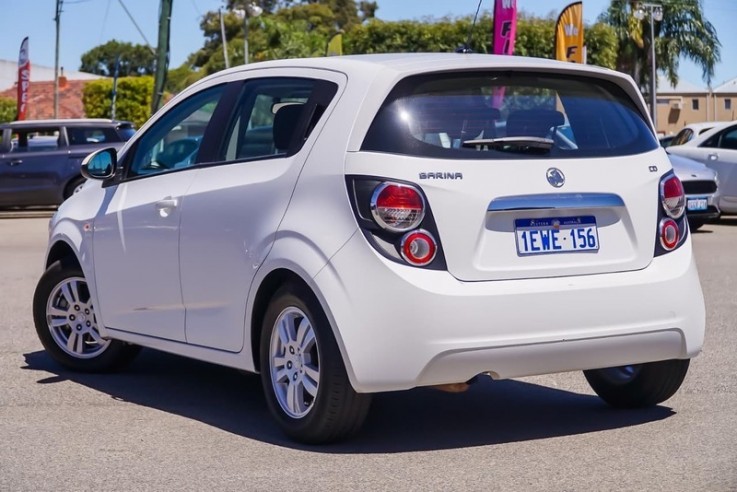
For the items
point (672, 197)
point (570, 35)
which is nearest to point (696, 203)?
point (672, 197)

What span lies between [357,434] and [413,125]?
1353mm

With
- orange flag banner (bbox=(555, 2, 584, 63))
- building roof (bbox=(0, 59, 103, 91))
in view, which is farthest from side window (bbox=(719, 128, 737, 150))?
building roof (bbox=(0, 59, 103, 91))

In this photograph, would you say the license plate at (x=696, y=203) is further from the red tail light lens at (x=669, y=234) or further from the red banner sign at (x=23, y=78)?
the red banner sign at (x=23, y=78)

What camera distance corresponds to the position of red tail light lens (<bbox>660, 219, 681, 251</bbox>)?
18.9 ft

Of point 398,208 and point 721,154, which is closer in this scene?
point 398,208

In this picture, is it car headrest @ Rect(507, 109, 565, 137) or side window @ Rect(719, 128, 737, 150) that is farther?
side window @ Rect(719, 128, 737, 150)

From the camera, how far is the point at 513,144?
18.1ft

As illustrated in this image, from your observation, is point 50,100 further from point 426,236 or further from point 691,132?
point 426,236

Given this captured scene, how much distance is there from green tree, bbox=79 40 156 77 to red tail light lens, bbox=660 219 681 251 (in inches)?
4629

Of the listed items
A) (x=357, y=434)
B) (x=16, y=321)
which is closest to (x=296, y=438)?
(x=357, y=434)

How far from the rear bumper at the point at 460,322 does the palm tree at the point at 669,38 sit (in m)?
59.4

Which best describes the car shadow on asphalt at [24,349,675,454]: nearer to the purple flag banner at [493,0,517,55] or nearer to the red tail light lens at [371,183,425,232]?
the red tail light lens at [371,183,425,232]

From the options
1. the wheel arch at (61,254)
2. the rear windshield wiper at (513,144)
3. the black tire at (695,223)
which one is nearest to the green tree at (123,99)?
the black tire at (695,223)

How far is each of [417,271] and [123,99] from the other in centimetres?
6273
